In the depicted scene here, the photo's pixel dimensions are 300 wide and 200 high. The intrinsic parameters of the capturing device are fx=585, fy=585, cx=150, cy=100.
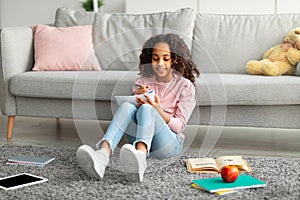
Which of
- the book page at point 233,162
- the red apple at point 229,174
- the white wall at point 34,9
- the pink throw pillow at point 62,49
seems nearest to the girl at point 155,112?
the book page at point 233,162

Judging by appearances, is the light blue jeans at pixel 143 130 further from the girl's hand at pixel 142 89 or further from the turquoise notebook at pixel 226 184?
the turquoise notebook at pixel 226 184

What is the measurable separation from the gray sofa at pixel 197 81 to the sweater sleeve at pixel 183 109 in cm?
6

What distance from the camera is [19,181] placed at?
8.95 ft

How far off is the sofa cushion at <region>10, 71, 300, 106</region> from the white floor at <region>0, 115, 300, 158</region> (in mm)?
171

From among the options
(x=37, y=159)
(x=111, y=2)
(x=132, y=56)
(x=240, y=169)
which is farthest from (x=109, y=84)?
(x=111, y=2)

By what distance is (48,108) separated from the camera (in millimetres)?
3723

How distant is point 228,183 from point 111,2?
391 centimetres

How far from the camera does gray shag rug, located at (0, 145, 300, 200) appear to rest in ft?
8.24

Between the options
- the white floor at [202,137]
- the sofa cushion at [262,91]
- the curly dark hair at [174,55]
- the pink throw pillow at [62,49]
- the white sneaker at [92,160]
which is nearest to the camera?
the white sneaker at [92,160]

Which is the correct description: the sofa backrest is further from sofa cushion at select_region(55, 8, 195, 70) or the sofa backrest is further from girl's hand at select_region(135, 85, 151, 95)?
girl's hand at select_region(135, 85, 151, 95)

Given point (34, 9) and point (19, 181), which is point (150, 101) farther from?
point (34, 9)

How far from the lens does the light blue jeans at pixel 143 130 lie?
279 cm

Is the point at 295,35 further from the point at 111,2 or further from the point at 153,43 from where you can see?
the point at 111,2

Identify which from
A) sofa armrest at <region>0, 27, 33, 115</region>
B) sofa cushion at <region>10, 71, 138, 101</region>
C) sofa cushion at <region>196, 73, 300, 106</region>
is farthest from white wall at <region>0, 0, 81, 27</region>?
sofa cushion at <region>196, 73, 300, 106</region>
